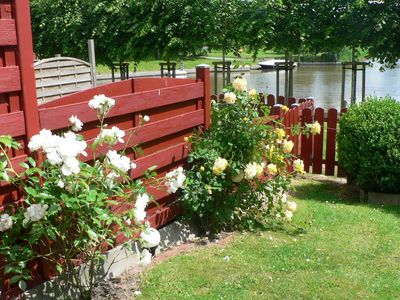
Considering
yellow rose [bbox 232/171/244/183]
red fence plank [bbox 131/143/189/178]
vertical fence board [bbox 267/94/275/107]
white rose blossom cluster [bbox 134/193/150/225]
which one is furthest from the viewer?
vertical fence board [bbox 267/94/275/107]

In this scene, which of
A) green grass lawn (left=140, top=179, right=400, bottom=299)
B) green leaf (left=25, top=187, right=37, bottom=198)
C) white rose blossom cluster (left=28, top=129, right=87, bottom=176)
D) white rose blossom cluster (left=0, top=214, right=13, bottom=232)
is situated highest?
white rose blossom cluster (left=28, top=129, right=87, bottom=176)

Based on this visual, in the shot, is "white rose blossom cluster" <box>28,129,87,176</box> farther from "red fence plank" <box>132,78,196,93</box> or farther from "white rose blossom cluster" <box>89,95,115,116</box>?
"red fence plank" <box>132,78,196,93</box>

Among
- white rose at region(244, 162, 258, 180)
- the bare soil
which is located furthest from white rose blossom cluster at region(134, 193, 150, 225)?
white rose at region(244, 162, 258, 180)

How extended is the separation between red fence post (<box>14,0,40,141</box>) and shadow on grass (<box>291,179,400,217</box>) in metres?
3.43

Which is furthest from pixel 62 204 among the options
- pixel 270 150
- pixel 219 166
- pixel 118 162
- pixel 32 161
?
pixel 270 150

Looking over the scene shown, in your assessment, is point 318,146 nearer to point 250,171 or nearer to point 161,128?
point 250,171

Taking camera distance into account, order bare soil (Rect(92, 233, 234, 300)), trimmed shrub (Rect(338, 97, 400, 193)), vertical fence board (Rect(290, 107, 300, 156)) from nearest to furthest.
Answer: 1. bare soil (Rect(92, 233, 234, 300))
2. trimmed shrub (Rect(338, 97, 400, 193))
3. vertical fence board (Rect(290, 107, 300, 156))

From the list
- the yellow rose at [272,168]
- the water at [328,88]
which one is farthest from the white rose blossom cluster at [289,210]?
the water at [328,88]

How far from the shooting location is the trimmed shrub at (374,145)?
18.2ft

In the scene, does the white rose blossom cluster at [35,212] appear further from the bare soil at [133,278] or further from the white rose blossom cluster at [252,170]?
the white rose blossom cluster at [252,170]

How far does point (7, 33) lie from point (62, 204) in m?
0.99

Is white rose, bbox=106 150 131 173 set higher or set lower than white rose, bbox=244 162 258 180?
higher

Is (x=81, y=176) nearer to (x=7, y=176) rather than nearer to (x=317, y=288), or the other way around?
(x=7, y=176)

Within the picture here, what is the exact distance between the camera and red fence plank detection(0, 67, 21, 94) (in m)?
2.84
